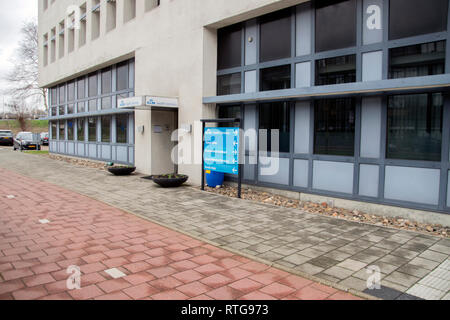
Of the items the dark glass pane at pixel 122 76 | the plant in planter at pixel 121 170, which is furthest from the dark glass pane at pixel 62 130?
the plant in planter at pixel 121 170

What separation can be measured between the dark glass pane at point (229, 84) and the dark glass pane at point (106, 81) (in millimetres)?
7802

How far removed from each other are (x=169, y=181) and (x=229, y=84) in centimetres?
331

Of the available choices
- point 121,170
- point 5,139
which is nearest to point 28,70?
point 5,139

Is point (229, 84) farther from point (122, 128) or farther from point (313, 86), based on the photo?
point (122, 128)

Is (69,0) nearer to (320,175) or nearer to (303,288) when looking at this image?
(320,175)

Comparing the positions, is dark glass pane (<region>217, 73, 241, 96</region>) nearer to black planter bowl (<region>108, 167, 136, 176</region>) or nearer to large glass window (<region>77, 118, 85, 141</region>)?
black planter bowl (<region>108, 167, 136, 176</region>)

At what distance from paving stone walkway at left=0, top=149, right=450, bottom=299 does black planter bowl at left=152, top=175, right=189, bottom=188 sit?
927mm

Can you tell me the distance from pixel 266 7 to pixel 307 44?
4.70ft

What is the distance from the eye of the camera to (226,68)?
10312 millimetres

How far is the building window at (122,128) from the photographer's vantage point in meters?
14.9

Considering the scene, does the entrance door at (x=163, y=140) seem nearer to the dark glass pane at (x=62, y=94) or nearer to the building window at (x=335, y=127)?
the building window at (x=335, y=127)

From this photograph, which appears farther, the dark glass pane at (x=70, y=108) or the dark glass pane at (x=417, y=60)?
the dark glass pane at (x=70, y=108)

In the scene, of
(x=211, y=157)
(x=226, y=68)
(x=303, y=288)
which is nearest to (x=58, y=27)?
(x=226, y=68)

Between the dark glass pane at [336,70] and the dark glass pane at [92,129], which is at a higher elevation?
the dark glass pane at [336,70]
